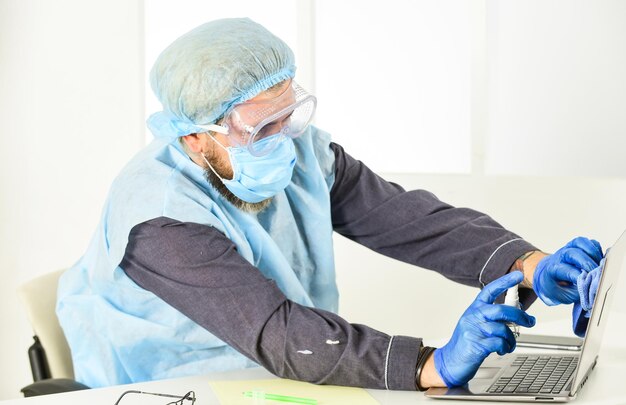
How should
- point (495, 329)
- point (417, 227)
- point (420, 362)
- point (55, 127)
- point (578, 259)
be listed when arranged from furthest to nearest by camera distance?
point (55, 127)
point (417, 227)
point (578, 259)
point (420, 362)
point (495, 329)

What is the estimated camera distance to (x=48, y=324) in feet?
6.70

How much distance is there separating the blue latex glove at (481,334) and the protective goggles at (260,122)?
0.59m

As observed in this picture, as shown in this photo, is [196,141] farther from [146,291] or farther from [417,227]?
[417,227]

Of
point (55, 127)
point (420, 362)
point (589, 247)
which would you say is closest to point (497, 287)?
point (420, 362)

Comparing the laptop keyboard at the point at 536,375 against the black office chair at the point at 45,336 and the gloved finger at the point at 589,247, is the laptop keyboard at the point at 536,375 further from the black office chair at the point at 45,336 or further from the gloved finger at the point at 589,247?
the black office chair at the point at 45,336

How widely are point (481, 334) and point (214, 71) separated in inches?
30.2

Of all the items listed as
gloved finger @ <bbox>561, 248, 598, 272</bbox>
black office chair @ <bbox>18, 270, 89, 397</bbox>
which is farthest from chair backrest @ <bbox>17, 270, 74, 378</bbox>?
gloved finger @ <bbox>561, 248, 598, 272</bbox>

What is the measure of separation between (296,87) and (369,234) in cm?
47

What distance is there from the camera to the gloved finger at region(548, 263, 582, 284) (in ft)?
5.48

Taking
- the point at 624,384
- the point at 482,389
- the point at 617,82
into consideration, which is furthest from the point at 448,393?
the point at 617,82

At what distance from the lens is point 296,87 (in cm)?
194

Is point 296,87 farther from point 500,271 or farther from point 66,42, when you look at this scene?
point 66,42

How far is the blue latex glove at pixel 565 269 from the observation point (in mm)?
1669

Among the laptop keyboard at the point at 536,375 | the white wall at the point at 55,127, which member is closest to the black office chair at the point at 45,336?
the laptop keyboard at the point at 536,375
